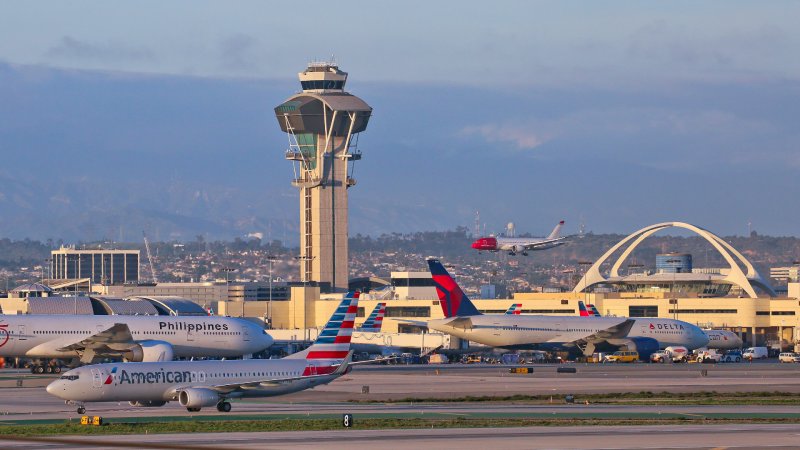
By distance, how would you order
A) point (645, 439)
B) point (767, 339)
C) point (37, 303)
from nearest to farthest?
point (645, 439), point (37, 303), point (767, 339)

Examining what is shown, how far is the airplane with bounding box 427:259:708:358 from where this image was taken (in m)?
132

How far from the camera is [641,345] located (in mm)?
139375

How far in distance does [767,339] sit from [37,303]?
96.2 metres

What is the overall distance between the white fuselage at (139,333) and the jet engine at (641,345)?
39773 millimetres

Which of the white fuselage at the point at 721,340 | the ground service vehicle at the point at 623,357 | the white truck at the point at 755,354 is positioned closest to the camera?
the ground service vehicle at the point at 623,357

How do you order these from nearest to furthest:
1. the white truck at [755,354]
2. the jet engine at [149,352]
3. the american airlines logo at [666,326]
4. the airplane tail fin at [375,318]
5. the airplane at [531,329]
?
1. the airplane tail fin at [375,318]
2. the jet engine at [149,352]
3. the airplane at [531,329]
4. the american airlines logo at [666,326]
5. the white truck at [755,354]

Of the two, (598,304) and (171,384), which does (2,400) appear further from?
(598,304)

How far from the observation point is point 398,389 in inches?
3226

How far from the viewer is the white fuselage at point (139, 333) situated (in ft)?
337

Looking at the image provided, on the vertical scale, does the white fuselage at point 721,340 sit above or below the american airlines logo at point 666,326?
below

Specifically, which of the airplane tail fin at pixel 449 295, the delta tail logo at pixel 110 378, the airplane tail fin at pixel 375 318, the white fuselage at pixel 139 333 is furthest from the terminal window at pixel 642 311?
the delta tail logo at pixel 110 378

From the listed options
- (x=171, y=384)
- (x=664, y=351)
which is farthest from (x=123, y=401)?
(x=664, y=351)

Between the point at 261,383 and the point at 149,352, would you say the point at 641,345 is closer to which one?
the point at 149,352

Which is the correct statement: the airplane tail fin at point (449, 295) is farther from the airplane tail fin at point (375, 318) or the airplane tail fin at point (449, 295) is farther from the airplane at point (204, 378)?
the airplane at point (204, 378)
